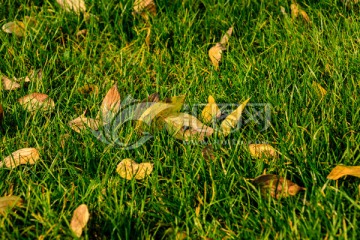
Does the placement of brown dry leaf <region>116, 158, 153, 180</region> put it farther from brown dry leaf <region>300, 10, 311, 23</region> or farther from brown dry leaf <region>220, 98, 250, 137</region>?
brown dry leaf <region>300, 10, 311, 23</region>

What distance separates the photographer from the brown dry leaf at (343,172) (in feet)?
6.50

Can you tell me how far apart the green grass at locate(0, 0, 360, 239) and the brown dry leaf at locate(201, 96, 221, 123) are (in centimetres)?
10

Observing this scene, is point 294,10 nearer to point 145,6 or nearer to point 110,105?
point 145,6

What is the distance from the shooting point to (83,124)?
94.5 inches

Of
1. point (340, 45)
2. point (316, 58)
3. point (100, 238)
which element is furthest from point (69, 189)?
point (340, 45)

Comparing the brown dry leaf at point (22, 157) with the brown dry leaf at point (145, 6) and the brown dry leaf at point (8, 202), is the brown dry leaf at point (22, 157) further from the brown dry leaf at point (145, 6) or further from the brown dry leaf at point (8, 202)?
the brown dry leaf at point (145, 6)

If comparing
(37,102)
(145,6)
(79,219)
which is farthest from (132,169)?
(145,6)

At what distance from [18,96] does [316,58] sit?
1.25 meters

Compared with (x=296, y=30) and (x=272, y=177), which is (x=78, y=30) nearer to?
(x=296, y=30)

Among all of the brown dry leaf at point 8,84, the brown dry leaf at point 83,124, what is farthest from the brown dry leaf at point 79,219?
the brown dry leaf at point 8,84

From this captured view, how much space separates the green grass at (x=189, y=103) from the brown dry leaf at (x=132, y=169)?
27 millimetres

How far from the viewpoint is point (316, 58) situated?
2.78 metres

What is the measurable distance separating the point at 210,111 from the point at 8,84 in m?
0.89

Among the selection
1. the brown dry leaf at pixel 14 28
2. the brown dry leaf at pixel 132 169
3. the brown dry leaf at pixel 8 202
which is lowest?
the brown dry leaf at pixel 14 28
